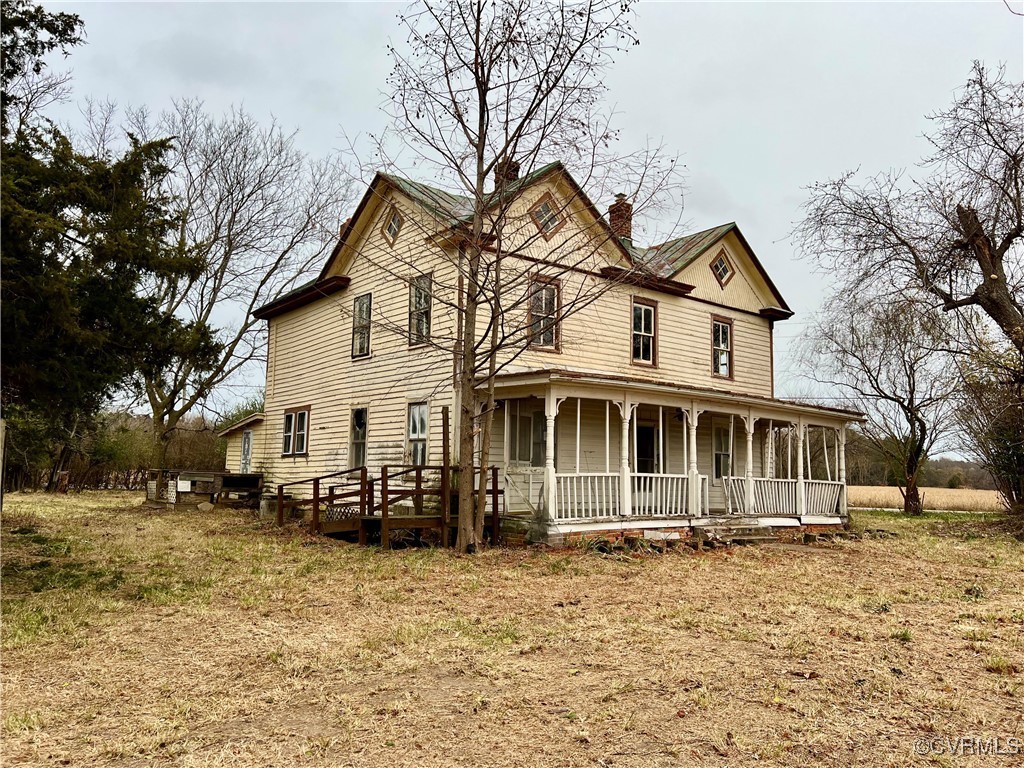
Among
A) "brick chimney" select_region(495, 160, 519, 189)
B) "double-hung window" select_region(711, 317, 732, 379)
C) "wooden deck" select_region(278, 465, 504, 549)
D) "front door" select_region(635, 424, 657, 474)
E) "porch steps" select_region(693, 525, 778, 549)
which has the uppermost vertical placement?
"brick chimney" select_region(495, 160, 519, 189)

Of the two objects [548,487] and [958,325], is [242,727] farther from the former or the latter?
[958,325]

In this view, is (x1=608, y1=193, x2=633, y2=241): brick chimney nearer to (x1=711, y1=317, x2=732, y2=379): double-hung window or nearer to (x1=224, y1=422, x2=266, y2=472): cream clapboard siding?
(x1=711, y1=317, x2=732, y2=379): double-hung window

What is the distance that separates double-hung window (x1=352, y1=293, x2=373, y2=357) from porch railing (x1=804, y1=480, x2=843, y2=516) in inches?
442

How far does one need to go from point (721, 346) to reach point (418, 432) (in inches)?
350

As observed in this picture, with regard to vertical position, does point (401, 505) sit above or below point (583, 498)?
below

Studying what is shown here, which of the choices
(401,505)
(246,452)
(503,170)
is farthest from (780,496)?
(246,452)

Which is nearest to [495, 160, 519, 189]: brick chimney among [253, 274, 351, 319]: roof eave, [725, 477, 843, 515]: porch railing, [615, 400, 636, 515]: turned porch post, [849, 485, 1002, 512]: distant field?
[615, 400, 636, 515]: turned porch post

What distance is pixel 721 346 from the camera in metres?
20.4

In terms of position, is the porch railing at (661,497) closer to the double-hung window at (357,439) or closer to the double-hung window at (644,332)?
the double-hung window at (644,332)

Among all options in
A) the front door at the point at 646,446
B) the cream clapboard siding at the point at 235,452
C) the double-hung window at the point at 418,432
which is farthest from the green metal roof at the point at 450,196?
the cream clapboard siding at the point at 235,452

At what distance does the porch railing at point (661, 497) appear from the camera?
15102 mm

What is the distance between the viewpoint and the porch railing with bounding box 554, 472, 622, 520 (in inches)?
553

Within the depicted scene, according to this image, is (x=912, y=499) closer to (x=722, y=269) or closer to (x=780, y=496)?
(x=780, y=496)

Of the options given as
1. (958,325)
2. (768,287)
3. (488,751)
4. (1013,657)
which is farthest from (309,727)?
(958,325)
